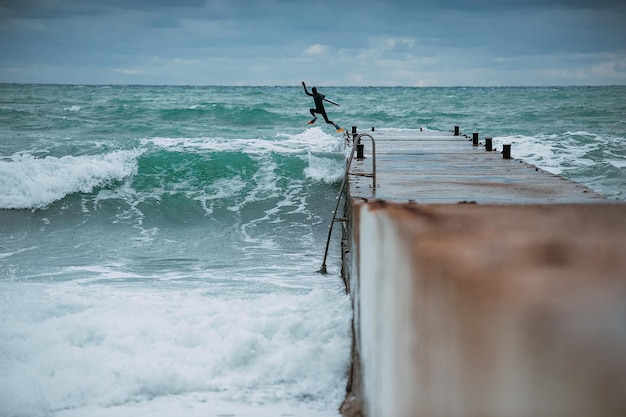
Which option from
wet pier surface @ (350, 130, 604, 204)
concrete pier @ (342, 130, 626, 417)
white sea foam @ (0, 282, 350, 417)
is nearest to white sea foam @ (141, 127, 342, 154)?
wet pier surface @ (350, 130, 604, 204)

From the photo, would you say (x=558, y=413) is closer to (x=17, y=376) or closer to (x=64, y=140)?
(x=17, y=376)

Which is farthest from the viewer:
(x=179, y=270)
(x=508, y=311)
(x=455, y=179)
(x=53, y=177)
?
(x=53, y=177)

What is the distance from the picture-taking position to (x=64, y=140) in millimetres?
24406

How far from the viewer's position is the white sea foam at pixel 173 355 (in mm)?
5336

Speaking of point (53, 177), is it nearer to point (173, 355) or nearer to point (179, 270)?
point (179, 270)

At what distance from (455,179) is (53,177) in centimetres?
1212

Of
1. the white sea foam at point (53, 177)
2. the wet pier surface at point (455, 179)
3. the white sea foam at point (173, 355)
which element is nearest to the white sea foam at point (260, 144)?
the white sea foam at point (53, 177)

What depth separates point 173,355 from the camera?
6207mm

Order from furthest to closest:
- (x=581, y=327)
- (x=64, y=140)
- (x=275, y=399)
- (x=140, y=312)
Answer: (x=64, y=140), (x=140, y=312), (x=275, y=399), (x=581, y=327)

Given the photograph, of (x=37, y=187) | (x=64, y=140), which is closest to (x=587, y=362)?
(x=37, y=187)

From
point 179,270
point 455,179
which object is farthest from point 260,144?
point 455,179

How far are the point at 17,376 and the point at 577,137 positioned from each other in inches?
960

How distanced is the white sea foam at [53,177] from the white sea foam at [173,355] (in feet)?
25.6

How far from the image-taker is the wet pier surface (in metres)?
6.08
